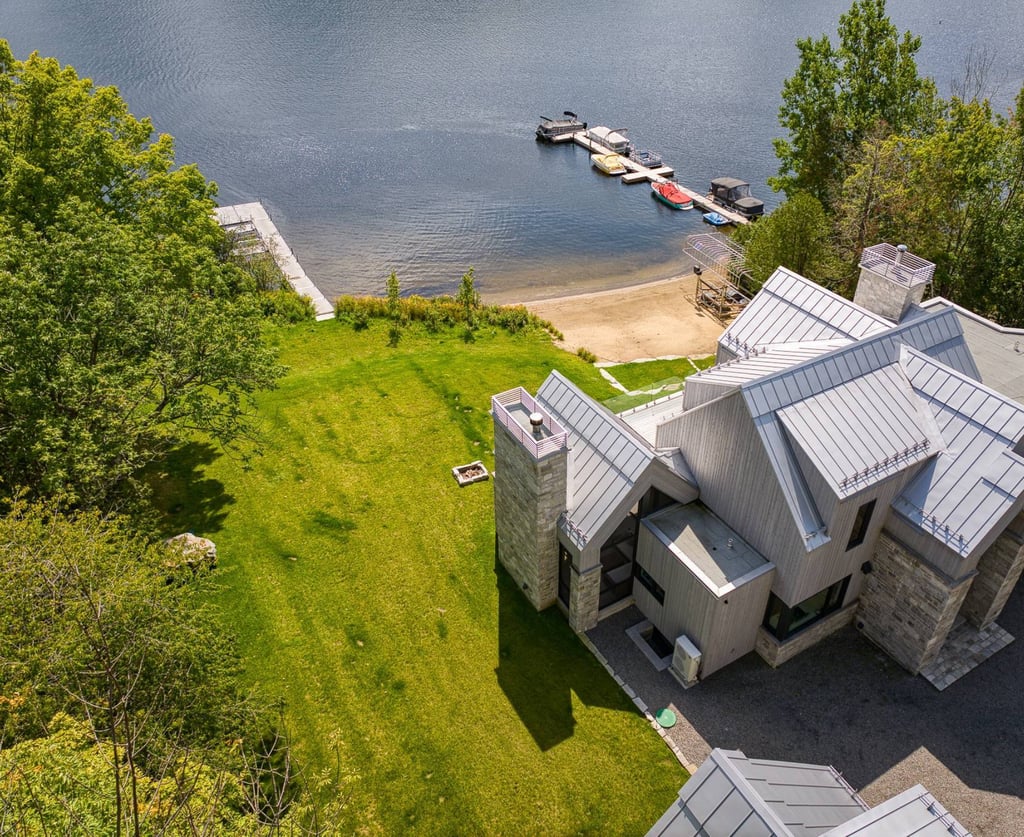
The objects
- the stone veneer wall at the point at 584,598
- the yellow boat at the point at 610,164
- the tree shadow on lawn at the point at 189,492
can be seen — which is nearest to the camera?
the stone veneer wall at the point at 584,598

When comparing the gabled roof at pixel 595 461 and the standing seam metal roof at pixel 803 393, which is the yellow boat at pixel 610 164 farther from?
the gabled roof at pixel 595 461

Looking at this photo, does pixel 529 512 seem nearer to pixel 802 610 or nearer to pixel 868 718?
pixel 802 610

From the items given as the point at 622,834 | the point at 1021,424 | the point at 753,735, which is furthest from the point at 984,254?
the point at 622,834

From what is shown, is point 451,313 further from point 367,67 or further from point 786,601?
point 367,67

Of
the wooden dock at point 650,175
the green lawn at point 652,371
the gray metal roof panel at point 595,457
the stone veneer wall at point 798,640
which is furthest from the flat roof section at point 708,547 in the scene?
the wooden dock at point 650,175

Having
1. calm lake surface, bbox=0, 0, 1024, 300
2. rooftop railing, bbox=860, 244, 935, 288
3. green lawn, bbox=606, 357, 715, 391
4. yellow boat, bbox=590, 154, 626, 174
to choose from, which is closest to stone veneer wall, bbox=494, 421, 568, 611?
green lawn, bbox=606, 357, 715, 391
